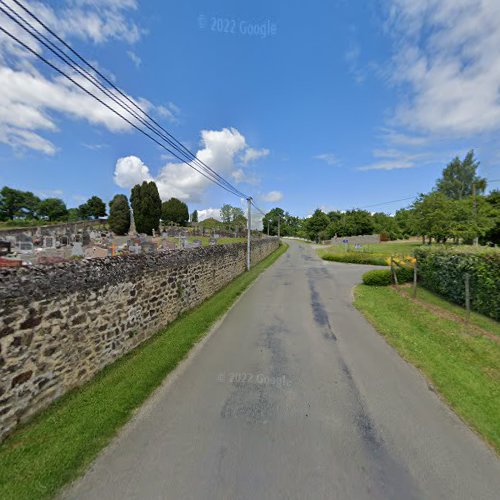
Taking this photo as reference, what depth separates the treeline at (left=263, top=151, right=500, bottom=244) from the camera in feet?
103

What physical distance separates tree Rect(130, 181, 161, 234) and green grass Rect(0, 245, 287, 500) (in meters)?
Answer: 48.1

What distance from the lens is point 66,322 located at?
419cm

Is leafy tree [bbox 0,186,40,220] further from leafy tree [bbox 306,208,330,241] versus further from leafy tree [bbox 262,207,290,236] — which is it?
leafy tree [bbox 306,208,330,241]

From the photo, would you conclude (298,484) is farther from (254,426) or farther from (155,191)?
(155,191)

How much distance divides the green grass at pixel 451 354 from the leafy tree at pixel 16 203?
9592 cm

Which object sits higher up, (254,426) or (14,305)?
(14,305)

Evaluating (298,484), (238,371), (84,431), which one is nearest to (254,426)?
(298,484)

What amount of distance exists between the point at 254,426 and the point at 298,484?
0.94 m

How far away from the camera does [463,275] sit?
1012 centimetres

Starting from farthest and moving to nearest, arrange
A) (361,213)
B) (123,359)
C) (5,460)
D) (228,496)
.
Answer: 1. (361,213)
2. (123,359)
3. (5,460)
4. (228,496)

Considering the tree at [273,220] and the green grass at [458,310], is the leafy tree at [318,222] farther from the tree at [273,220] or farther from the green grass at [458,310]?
the green grass at [458,310]

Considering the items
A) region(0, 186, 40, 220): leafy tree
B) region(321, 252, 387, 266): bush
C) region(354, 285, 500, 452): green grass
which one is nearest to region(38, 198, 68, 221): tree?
region(0, 186, 40, 220): leafy tree

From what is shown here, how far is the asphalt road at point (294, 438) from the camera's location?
8.78ft

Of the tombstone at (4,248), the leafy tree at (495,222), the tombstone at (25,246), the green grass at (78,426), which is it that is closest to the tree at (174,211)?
the tombstone at (25,246)
